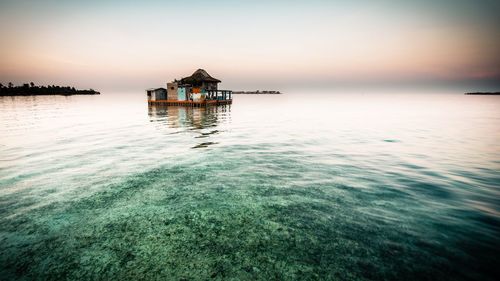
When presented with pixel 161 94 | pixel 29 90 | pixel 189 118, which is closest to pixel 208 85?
pixel 161 94

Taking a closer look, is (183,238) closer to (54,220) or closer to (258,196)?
(258,196)

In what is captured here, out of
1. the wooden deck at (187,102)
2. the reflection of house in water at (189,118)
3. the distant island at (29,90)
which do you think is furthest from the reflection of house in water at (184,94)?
the distant island at (29,90)

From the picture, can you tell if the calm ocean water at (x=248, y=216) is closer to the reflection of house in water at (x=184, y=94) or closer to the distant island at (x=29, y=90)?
the reflection of house in water at (x=184, y=94)

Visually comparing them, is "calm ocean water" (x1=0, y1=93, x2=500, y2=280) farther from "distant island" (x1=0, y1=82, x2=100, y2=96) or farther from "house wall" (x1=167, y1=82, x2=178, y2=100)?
"distant island" (x1=0, y1=82, x2=100, y2=96)

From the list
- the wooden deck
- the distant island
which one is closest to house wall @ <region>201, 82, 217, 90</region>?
the wooden deck

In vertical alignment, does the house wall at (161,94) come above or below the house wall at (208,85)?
below

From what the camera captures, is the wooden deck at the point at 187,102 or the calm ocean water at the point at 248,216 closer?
the calm ocean water at the point at 248,216

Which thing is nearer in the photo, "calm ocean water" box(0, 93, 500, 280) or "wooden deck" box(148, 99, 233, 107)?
"calm ocean water" box(0, 93, 500, 280)

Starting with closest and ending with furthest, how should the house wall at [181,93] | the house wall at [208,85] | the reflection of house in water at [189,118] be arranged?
the reflection of house in water at [189,118]
the house wall at [181,93]
the house wall at [208,85]

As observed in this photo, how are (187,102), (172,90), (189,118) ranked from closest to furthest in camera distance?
(189,118), (187,102), (172,90)

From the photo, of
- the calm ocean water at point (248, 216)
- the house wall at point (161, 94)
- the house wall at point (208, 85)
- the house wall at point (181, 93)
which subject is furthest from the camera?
the house wall at point (208, 85)

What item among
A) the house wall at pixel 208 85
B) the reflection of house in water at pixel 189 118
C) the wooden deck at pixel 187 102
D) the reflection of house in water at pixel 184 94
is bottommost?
the reflection of house in water at pixel 189 118

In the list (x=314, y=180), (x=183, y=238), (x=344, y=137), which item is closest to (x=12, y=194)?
(x=183, y=238)

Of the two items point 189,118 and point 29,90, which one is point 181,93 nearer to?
point 189,118
